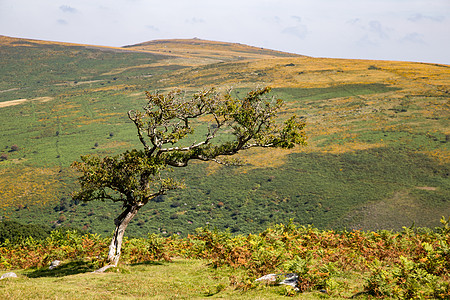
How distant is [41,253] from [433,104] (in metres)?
132

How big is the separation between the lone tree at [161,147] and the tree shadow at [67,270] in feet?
4.74

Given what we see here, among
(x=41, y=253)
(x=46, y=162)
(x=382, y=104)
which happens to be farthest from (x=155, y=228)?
(x=382, y=104)

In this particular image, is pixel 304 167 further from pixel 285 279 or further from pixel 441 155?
pixel 285 279

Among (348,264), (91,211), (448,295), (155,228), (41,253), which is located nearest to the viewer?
(448,295)

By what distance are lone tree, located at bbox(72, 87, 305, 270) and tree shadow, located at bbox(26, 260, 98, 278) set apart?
1.44 m

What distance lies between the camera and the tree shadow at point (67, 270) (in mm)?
18983

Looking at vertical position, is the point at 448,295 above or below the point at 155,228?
above

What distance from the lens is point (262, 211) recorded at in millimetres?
80938

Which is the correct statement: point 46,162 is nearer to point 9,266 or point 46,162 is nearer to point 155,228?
point 155,228

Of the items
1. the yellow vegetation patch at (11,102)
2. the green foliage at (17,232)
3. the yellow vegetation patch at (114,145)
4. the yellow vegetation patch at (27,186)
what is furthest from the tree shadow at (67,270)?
the yellow vegetation patch at (11,102)

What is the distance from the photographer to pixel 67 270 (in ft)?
64.0

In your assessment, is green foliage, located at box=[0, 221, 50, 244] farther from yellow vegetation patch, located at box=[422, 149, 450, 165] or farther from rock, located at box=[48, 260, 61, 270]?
yellow vegetation patch, located at box=[422, 149, 450, 165]

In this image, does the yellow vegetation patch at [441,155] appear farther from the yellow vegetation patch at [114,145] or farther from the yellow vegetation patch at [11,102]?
the yellow vegetation patch at [11,102]

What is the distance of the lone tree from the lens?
19.8 m
